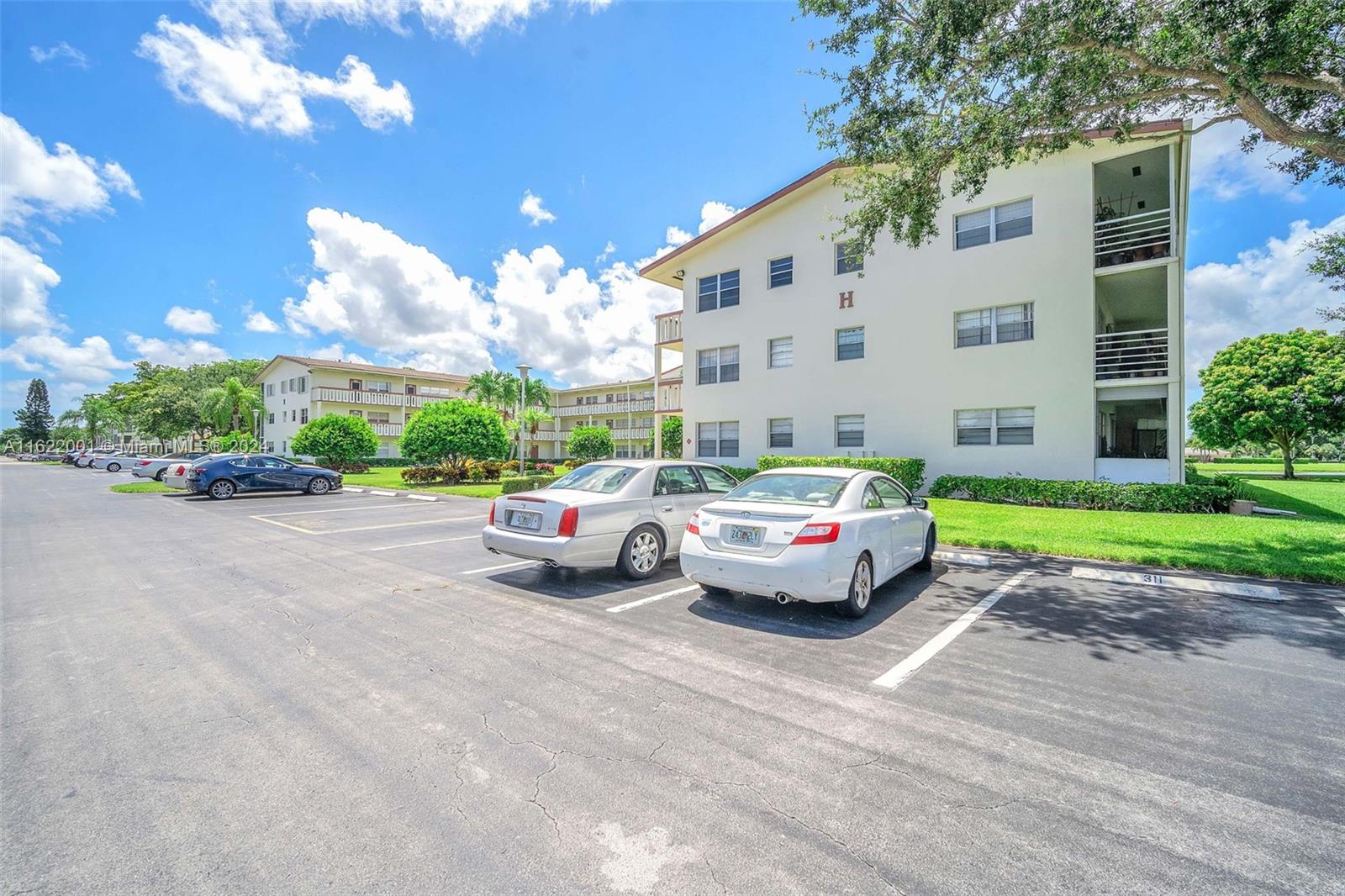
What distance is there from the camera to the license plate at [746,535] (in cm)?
537

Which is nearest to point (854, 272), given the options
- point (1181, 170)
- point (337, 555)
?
point (1181, 170)

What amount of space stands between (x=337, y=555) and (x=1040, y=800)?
9.35m

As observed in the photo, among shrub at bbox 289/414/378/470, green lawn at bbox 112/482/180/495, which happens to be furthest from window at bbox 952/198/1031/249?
green lawn at bbox 112/482/180/495

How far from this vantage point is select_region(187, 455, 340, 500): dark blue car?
1833 cm

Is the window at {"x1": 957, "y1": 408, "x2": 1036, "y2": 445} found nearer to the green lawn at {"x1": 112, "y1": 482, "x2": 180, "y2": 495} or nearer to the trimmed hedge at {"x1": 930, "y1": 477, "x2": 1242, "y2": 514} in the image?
the trimmed hedge at {"x1": 930, "y1": 477, "x2": 1242, "y2": 514}

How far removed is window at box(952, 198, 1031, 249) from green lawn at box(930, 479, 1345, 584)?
25.4 feet

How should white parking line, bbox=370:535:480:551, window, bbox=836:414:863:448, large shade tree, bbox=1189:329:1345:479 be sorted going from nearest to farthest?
white parking line, bbox=370:535:480:551 → window, bbox=836:414:863:448 → large shade tree, bbox=1189:329:1345:479

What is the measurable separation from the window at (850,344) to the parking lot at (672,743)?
12666 mm

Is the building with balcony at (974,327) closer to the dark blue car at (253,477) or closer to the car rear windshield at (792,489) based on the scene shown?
the car rear windshield at (792,489)

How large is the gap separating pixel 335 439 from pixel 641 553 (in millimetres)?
27629

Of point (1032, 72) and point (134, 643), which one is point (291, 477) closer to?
point (134, 643)

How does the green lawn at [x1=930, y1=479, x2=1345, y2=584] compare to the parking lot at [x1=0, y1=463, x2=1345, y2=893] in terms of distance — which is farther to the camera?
the green lawn at [x1=930, y1=479, x2=1345, y2=584]

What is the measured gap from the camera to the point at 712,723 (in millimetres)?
3430

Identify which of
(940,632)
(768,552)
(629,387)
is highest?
(629,387)
